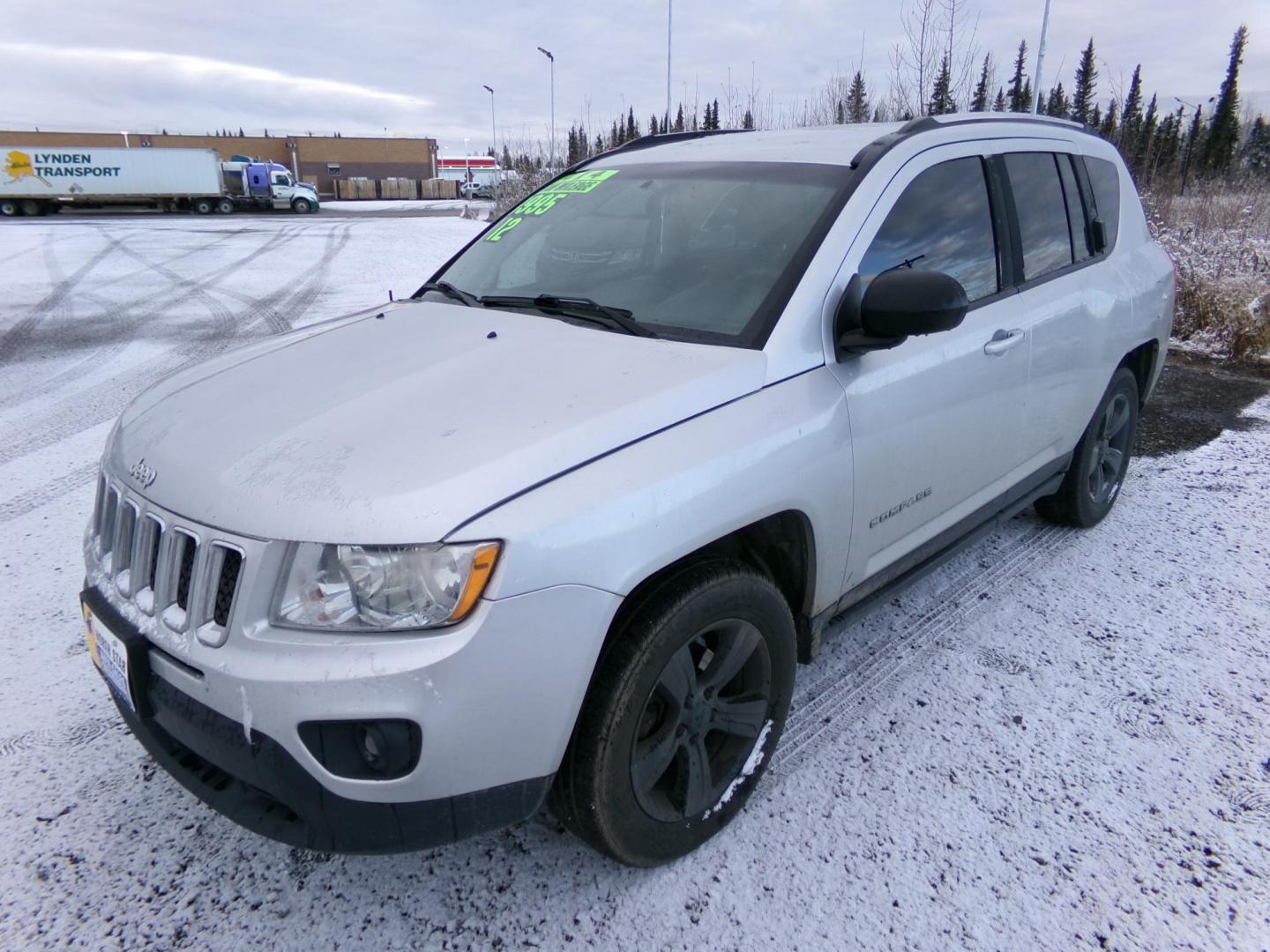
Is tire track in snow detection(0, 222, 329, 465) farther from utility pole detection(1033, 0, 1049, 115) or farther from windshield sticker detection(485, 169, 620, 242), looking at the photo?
utility pole detection(1033, 0, 1049, 115)

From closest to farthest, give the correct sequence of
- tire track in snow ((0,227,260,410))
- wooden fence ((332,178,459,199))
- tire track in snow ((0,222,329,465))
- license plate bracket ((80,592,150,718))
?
license plate bracket ((80,592,150,718))
tire track in snow ((0,222,329,465))
tire track in snow ((0,227,260,410))
wooden fence ((332,178,459,199))

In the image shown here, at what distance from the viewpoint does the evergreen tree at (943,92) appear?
47.1 ft

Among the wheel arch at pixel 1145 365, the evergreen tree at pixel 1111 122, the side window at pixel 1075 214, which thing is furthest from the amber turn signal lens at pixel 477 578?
the evergreen tree at pixel 1111 122

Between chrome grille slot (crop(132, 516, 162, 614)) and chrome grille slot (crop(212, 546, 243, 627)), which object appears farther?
chrome grille slot (crop(132, 516, 162, 614))

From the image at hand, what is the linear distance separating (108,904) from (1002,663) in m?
2.85

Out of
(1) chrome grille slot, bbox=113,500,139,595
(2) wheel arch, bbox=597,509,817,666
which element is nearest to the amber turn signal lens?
(2) wheel arch, bbox=597,509,817,666

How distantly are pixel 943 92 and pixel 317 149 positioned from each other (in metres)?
76.8

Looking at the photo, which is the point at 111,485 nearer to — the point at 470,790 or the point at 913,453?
the point at 470,790

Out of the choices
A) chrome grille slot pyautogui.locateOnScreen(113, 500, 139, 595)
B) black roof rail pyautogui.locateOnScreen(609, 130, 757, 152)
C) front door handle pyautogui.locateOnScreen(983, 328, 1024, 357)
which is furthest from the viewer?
black roof rail pyautogui.locateOnScreen(609, 130, 757, 152)

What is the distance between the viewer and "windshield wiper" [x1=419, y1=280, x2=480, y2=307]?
2.99 m

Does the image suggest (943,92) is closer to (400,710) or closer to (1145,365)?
(1145,365)

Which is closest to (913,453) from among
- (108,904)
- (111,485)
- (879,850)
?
(879,850)

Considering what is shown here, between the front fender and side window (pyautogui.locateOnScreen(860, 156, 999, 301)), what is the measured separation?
562 mm

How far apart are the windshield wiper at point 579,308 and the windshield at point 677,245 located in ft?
0.11
